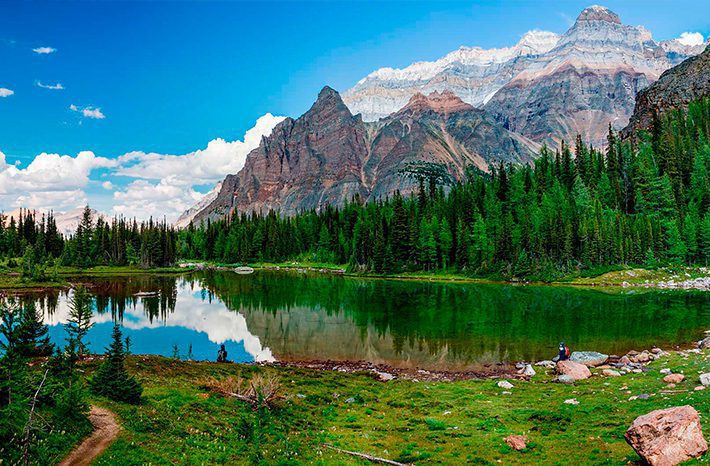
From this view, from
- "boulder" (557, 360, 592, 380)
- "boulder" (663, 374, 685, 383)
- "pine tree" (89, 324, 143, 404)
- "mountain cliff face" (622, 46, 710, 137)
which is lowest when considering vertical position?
"boulder" (557, 360, 592, 380)

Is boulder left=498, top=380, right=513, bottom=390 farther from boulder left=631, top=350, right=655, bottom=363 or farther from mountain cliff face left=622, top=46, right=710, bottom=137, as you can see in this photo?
mountain cliff face left=622, top=46, right=710, bottom=137

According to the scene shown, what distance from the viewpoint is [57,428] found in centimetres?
1497

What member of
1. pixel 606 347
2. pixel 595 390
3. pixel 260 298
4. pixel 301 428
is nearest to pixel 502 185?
pixel 260 298

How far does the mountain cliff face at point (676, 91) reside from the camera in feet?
584

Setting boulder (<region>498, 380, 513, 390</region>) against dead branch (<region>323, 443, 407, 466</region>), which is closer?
dead branch (<region>323, 443, 407, 466</region>)

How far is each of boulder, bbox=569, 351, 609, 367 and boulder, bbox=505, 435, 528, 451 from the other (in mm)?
18377

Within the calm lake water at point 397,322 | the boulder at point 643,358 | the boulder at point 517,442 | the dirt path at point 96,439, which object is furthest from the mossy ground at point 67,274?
the boulder at point 643,358

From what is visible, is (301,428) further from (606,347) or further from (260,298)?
(260,298)

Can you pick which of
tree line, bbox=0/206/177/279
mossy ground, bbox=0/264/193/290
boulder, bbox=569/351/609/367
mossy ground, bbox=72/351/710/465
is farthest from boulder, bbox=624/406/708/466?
tree line, bbox=0/206/177/279

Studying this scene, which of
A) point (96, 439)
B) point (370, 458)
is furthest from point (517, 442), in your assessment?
point (96, 439)

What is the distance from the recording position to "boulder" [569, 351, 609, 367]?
33.8 metres

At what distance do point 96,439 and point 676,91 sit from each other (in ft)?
762

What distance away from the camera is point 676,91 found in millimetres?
183625

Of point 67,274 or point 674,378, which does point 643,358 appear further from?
point 67,274
